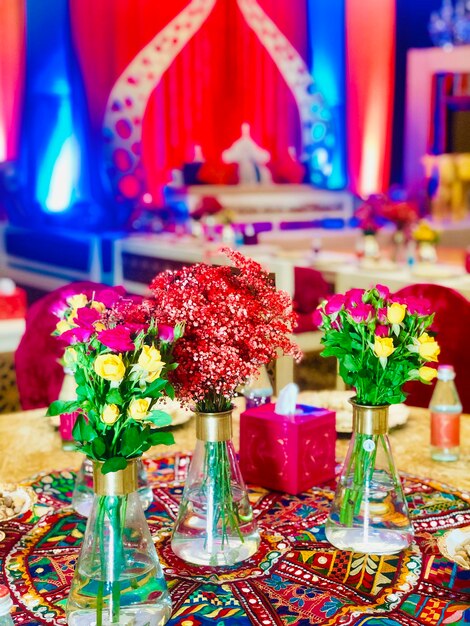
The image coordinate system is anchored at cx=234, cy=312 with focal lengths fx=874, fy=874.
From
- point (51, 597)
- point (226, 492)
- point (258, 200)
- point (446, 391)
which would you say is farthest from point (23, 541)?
point (258, 200)

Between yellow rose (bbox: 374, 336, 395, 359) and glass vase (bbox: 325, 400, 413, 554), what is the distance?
0.10 m

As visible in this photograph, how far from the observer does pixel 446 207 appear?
8.66 metres

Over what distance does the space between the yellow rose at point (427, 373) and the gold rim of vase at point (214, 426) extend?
257 millimetres

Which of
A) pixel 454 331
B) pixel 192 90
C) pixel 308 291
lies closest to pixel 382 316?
pixel 454 331

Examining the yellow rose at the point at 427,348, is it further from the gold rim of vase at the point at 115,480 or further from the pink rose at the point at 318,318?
the gold rim of vase at the point at 115,480

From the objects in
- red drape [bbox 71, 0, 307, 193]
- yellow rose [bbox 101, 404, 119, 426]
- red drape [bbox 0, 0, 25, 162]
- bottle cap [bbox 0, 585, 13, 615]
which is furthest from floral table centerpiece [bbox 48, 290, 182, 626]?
red drape [bbox 0, 0, 25, 162]

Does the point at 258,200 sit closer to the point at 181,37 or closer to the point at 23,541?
the point at 181,37

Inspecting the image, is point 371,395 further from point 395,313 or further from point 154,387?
point 154,387

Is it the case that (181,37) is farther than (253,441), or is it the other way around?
(181,37)

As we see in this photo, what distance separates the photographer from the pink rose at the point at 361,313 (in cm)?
115

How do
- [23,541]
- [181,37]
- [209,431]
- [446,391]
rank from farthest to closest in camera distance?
[181,37]
[446,391]
[23,541]
[209,431]

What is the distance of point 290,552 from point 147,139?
6.82 metres

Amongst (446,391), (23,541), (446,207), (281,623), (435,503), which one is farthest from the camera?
(446,207)

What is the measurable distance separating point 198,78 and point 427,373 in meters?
7.29
